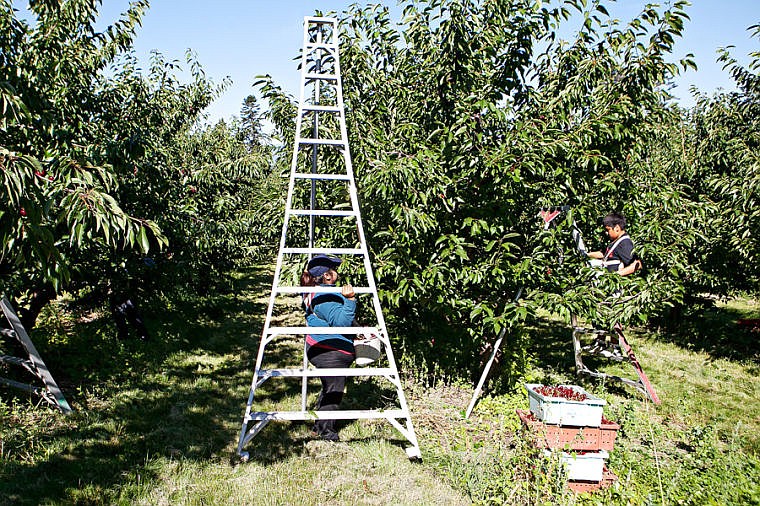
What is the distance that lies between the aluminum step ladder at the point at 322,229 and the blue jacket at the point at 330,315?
0.66 feet

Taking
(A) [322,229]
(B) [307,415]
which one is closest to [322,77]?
(A) [322,229]

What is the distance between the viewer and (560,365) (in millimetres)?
A: 8680

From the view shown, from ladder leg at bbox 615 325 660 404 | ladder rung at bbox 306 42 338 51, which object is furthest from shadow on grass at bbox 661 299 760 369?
ladder rung at bbox 306 42 338 51

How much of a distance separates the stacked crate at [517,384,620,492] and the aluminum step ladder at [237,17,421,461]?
1.16 metres

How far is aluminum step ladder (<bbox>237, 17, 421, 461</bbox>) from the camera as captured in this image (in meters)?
4.67

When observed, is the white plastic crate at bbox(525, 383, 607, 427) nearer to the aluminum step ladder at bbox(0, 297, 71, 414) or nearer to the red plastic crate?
the red plastic crate

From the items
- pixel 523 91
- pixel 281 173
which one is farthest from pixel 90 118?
pixel 523 91

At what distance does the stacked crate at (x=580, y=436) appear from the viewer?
4.34 metres

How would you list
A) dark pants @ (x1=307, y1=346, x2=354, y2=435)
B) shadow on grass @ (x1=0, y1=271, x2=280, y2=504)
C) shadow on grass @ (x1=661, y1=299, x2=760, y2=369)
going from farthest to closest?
shadow on grass @ (x1=661, y1=299, x2=760, y2=369)
dark pants @ (x1=307, y1=346, x2=354, y2=435)
shadow on grass @ (x1=0, y1=271, x2=280, y2=504)

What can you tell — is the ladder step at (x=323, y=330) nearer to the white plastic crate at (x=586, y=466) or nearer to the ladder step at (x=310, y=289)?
the ladder step at (x=310, y=289)

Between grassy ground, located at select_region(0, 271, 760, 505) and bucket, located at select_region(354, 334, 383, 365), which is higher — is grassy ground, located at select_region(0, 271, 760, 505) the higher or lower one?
the lower one

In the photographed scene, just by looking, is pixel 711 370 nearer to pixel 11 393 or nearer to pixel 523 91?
pixel 523 91

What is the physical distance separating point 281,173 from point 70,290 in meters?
3.58

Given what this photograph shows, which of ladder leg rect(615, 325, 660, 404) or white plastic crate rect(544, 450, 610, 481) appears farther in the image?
ladder leg rect(615, 325, 660, 404)
